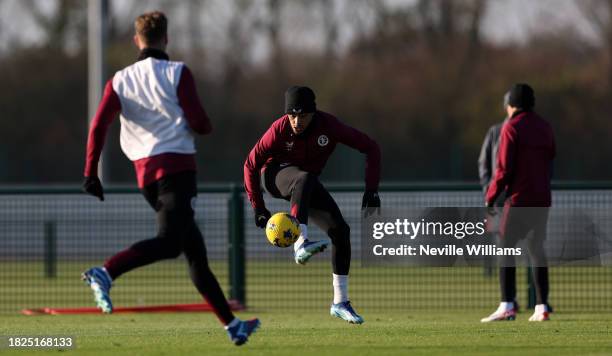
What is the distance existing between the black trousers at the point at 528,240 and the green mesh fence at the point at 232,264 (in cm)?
195

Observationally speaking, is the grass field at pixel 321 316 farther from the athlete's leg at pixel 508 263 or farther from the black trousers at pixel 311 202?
the black trousers at pixel 311 202

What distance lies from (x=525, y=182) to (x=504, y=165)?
276mm

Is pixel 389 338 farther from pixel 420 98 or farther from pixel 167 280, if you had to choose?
pixel 420 98

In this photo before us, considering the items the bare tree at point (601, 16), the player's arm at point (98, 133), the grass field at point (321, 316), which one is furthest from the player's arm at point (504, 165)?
the bare tree at point (601, 16)

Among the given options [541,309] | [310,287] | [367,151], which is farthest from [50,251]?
[367,151]

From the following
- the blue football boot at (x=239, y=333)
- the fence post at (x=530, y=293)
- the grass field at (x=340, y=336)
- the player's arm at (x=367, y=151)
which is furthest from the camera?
the fence post at (x=530, y=293)

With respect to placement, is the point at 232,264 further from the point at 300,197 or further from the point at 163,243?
the point at 163,243

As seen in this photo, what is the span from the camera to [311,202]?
10.5 meters

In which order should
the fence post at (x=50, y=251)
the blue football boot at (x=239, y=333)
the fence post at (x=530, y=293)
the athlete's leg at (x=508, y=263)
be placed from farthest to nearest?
the fence post at (x=50, y=251), the fence post at (x=530, y=293), the athlete's leg at (x=508, y=263), the blue football boot at (x=239, y=333)

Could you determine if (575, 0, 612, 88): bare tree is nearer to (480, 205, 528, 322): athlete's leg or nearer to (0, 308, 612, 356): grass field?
(0, 308, 612, 356): grass field

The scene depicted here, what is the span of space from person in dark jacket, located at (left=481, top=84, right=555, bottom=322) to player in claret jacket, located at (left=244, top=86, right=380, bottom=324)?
1962 millimetres

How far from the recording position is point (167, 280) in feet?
55.1

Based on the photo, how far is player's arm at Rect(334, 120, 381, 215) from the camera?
10.4 m

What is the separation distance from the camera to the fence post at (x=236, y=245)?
1478 cm
